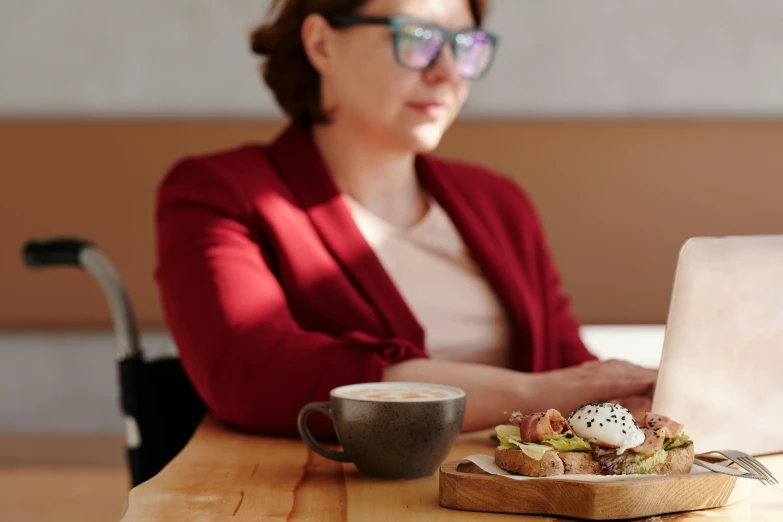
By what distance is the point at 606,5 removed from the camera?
2410 mm

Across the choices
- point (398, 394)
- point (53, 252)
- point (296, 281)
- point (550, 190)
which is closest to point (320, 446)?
point (398, 394)

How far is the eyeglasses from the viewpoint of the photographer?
47.6 inches

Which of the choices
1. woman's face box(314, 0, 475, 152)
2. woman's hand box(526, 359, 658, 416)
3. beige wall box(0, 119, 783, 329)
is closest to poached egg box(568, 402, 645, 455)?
woman's hand box(526, 359, 658, 416)

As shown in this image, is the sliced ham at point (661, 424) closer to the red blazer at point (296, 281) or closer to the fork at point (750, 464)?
the fork at point (750, 464)

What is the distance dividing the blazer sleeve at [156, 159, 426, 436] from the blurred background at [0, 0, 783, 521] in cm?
123

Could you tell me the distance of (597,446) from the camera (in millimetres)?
675

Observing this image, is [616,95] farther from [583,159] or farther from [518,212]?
[518,212]

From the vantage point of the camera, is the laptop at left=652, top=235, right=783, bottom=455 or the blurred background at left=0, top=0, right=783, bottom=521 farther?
the blurred background at left=0, top=0, right=783, bottom=521

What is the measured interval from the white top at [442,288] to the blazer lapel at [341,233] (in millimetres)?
49

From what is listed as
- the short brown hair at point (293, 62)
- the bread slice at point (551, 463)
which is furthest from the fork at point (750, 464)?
the short brown hair at point (293, 62)

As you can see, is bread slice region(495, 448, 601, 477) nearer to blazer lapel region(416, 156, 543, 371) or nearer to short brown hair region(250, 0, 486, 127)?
blazer lapel region(416, 156, 543, 371)

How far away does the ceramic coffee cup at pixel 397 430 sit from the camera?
2.36 ft

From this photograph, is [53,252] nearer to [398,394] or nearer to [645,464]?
[398,394]

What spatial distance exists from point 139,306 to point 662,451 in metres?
1.93
